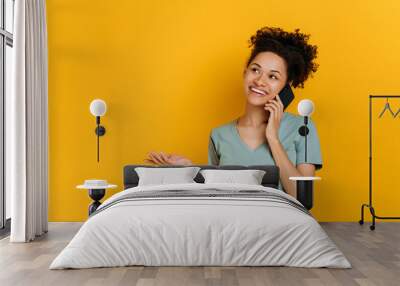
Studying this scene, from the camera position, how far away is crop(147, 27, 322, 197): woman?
639 cm

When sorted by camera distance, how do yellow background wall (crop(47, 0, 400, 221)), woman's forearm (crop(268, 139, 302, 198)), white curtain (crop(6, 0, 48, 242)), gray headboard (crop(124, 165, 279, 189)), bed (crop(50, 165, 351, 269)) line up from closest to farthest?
bed (crop(50, 165, 351, 269)) → white curtain (crop(6, 0, 48, 242)) → gray headboard (crop(124, 165, 279, 189)) → woman's forearm (crop(268, 139, 302, 198)) → yellow background wall (crop(47, 0, 400, 221))

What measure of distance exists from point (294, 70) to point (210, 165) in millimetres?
1513

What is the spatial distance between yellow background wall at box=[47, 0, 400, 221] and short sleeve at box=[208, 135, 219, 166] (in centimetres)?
10

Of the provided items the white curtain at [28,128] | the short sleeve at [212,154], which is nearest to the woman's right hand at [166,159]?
the short sleeve at [212,154]

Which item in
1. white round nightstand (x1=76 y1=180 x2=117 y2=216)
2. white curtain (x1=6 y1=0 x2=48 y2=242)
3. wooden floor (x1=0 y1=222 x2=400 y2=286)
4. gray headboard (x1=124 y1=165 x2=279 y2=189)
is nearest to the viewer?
wooden floor (x1=0 y1=222 x2=400 y2=286)

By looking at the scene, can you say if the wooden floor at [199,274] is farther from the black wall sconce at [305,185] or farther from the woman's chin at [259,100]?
the woman's chin at [259,100]

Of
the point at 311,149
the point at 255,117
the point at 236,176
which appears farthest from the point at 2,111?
the point at 311,149

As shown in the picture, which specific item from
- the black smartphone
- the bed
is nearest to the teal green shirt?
the black smartphone

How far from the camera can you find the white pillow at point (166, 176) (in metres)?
5.72

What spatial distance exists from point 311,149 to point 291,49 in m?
1.18

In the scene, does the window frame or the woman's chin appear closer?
the window frame

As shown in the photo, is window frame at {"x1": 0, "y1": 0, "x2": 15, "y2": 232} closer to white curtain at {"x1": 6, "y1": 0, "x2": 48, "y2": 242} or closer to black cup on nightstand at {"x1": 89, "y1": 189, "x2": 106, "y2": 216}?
white curtain at {"x1": 6, "y1": 0, "x2": 48, "y2": 242}

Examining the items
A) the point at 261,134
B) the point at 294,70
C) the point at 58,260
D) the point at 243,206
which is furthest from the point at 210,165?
the point at 58,260

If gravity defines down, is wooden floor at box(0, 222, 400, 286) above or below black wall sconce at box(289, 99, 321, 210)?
below
